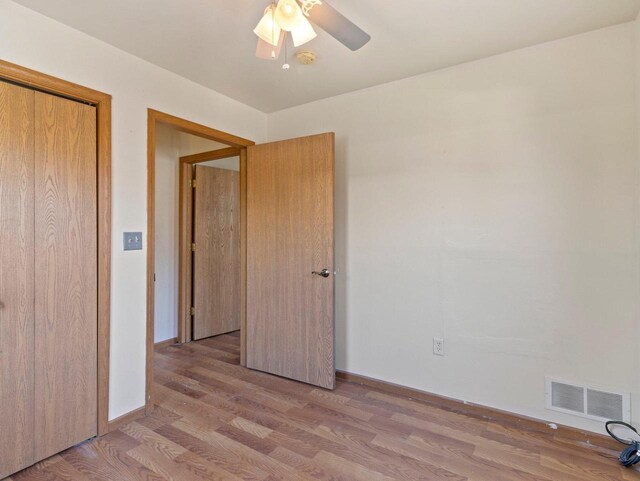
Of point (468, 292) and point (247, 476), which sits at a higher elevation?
point (468, 292)

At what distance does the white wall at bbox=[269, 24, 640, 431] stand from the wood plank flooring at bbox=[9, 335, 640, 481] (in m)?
0.27

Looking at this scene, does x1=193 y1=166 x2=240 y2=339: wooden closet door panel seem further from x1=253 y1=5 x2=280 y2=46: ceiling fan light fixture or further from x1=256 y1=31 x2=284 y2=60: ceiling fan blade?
x1=253 y1=5 x2=280 y2=46: ceiling fan light fixture

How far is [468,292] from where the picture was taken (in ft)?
7.79

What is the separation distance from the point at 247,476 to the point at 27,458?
1.15m

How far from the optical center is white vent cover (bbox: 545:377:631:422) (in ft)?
6.38

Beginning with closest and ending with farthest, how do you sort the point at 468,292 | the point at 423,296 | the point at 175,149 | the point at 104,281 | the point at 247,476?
the point at 247,476, the point at 104,281, the point at 468,292, the point at 423,296, the point at 175,149

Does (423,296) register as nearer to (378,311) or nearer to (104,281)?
(378,311)

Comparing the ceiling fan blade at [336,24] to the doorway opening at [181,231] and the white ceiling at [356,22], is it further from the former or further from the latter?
the doorway opening at [181,231]

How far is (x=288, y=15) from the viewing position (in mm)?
1430

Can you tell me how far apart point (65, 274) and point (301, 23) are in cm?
181

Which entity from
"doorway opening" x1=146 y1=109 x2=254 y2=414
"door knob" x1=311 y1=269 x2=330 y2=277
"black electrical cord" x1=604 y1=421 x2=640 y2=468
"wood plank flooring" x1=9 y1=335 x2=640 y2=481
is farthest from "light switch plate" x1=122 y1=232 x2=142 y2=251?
"black electrical cord" x1=604 y1=421 x2=640 y2=468

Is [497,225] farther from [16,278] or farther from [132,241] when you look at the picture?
[16,278]

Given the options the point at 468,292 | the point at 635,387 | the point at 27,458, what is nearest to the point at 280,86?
the point at 468,292

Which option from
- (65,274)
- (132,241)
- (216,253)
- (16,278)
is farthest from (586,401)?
(216,253)
